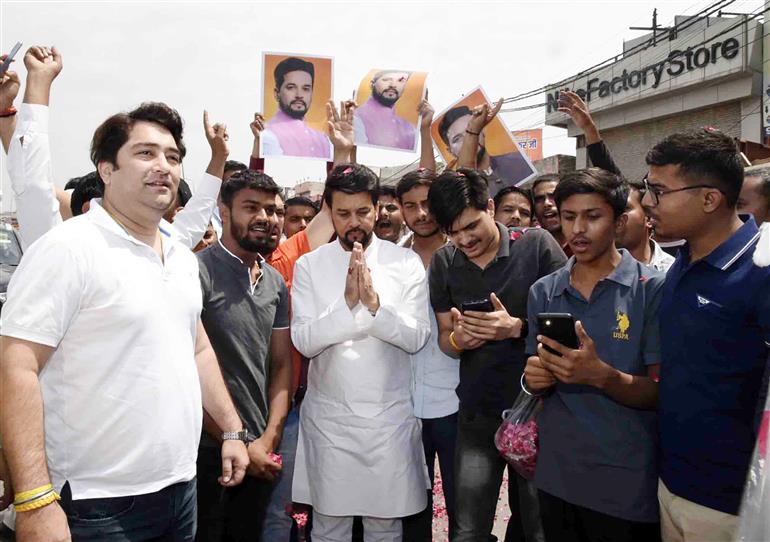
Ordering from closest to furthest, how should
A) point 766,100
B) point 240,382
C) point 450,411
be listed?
point 240,382
point 450,411
point 766,100

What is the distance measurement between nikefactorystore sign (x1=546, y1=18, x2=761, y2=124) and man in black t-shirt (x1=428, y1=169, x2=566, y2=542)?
18275 millimetres

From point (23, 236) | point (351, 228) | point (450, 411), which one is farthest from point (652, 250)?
point (23, 236)

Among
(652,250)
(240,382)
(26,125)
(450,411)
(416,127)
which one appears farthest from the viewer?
(416,127)

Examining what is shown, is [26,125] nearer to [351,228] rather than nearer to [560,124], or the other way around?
[351,228]

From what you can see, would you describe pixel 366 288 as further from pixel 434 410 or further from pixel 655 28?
pixel 655 28

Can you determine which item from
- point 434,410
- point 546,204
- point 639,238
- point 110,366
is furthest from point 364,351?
point 546,204

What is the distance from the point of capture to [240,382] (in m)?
3.11

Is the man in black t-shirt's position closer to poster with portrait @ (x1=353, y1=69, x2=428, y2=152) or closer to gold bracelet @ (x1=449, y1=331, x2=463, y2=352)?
gold bracelet @ (x1=449, y1=331, x2=463, y2=352)

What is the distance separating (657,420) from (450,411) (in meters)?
1.18

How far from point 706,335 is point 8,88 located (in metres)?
2.98

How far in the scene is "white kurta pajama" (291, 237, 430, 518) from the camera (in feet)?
10.4

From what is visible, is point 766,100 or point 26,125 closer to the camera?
point 26,125

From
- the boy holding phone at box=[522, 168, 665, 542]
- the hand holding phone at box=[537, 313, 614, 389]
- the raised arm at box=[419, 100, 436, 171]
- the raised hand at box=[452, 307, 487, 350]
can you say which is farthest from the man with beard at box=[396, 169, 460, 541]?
the raised arm at box=[419, 100, 436, 171]

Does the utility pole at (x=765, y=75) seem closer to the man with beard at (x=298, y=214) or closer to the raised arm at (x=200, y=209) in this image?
the man with beard at (x=298, y=214)
